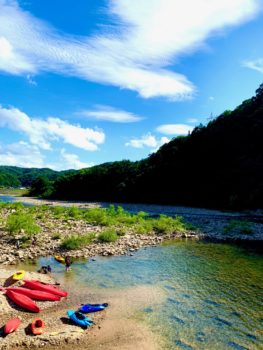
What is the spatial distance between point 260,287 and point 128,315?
29.0 ft

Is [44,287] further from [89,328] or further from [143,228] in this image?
[143,228]

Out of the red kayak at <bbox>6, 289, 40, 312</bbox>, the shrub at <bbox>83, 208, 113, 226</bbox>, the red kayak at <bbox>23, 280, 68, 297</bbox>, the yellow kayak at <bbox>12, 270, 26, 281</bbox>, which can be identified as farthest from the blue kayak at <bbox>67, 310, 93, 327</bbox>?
the shrub at <bbox>83, 208, 113, 226</bbox>

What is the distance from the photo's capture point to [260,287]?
64.9ft

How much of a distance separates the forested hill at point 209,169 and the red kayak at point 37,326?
181 ft

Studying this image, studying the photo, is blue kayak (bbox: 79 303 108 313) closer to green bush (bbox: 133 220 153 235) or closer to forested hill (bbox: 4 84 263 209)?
green bush (bbox: 133 220 153 235)

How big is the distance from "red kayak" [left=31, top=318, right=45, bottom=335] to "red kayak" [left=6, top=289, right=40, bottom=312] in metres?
1.38

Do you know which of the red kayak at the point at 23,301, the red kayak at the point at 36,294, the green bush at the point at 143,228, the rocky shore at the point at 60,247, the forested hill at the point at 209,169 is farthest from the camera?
the forested hill at the point at 209,169

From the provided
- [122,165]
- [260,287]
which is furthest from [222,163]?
[260,287]

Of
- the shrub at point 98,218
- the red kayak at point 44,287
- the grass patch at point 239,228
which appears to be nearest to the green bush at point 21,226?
the shrub at point 98,218

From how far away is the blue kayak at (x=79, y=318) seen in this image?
13.9 metres

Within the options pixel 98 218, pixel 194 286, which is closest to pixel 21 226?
pixel 98 218

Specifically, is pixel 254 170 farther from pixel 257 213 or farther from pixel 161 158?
pixel 161 158

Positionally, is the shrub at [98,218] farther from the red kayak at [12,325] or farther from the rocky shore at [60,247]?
the red kayak at [12,325]

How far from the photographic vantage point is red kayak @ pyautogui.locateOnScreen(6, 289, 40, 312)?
1523 centimetres
